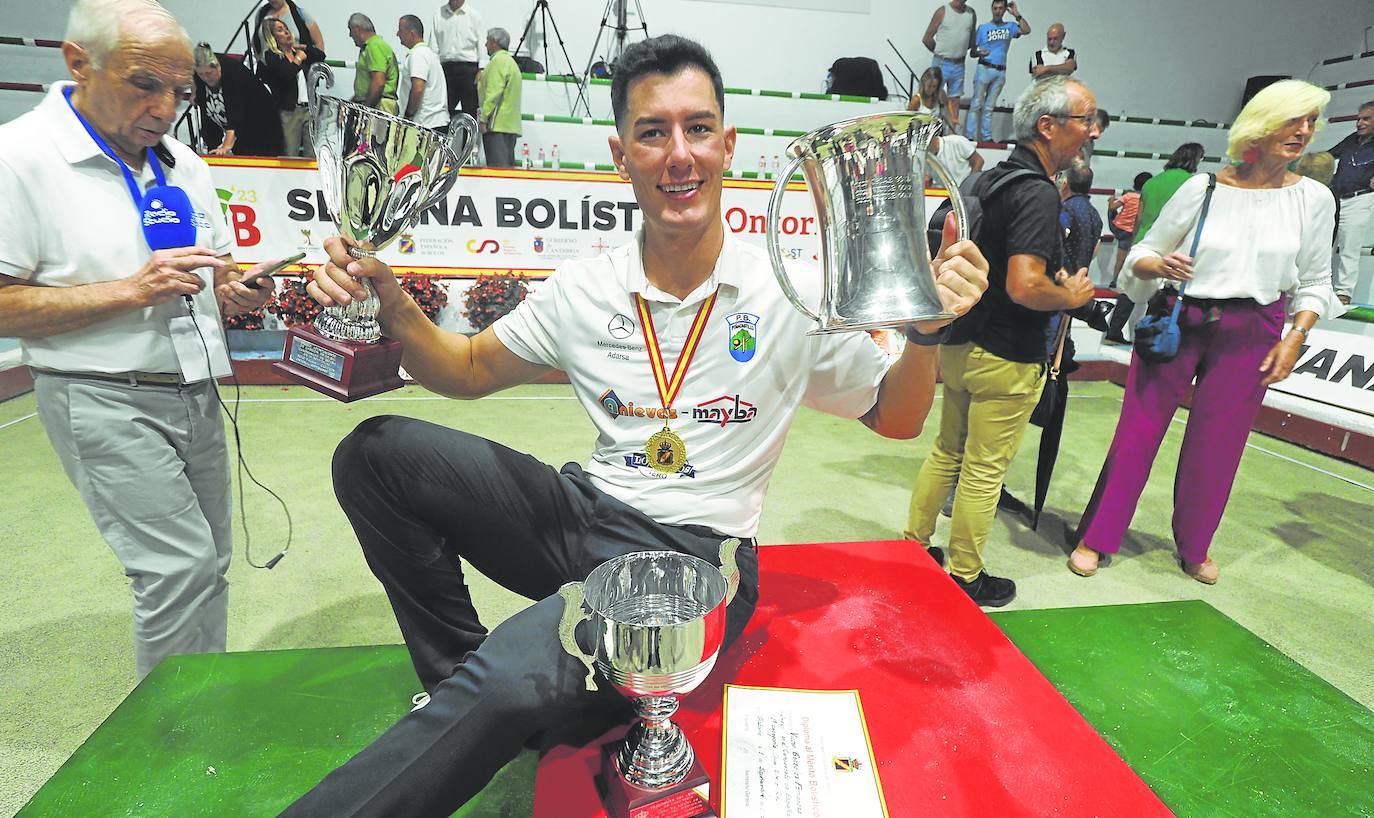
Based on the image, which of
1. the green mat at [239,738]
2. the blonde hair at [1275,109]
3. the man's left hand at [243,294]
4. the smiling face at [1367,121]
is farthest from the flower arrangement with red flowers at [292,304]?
the smiling face at [1367,121]

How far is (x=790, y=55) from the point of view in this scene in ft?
31.1

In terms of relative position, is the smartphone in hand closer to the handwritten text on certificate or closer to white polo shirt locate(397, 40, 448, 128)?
the handwritten text on certificate

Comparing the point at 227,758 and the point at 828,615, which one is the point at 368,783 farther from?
the point at 828,615

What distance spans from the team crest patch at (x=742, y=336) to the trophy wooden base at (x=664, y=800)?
0.76 m

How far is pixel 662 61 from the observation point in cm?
135

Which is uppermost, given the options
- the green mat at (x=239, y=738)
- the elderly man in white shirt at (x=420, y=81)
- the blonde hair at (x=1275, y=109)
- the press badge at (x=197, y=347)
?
the elderly man in white shirt at (x=420, y=81)

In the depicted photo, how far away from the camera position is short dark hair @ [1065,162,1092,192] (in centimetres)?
334

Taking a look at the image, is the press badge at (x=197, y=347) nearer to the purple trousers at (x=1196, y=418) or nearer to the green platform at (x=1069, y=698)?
the green platform at (x=1069, y=698)

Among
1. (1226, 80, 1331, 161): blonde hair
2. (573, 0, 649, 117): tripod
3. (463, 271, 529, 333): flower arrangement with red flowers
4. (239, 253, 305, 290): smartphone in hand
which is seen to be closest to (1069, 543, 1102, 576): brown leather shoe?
(1226, 80, 1331, 161): blonde hair

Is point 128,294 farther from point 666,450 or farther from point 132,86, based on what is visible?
point 666,450

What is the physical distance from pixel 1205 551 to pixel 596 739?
112 inches

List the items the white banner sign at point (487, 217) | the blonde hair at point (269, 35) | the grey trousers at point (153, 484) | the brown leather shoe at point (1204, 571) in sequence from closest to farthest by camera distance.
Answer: the grey trousers at point (153, 484) → the brown leather shoe at point (1204, 571) → the white banner sign at point (487, 217) → the blonde hair at point (269, 35)

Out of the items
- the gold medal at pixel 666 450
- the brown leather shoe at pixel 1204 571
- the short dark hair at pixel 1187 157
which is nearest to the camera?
the gold medal at pixel 666 450

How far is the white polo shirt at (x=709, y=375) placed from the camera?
1.44 metres
